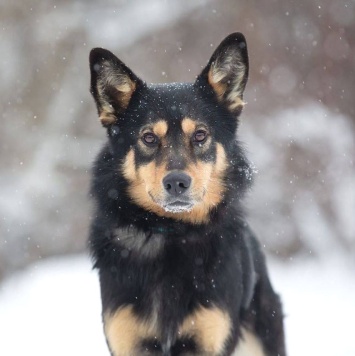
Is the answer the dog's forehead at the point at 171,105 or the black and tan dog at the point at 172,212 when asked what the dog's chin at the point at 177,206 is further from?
the dog's forehead at the point at 171,105

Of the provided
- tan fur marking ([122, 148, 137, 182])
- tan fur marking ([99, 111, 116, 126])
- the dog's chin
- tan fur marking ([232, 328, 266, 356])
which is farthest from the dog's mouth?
tan fur marking ([232, 328, 266, 356])

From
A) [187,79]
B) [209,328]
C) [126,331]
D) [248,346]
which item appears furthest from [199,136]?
[187,79]

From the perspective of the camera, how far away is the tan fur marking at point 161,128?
4.84m

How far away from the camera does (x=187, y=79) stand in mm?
12383

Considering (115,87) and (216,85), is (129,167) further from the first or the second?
(216,85)

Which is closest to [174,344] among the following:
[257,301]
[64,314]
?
[257,301]

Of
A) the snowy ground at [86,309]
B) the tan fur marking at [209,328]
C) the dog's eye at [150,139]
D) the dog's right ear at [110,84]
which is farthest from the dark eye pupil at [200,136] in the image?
the snowy ground at [86,309]

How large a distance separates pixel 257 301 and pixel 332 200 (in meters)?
6.72

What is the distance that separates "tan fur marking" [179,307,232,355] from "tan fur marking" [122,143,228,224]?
26.8 inches

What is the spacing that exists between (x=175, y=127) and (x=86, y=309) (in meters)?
4.77

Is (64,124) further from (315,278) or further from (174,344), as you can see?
(174,344)

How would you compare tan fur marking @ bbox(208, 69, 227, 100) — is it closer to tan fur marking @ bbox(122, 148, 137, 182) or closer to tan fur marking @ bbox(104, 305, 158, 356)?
tan fur marking @ bbox(122, 148, 137, 182)

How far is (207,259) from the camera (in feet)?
16.3

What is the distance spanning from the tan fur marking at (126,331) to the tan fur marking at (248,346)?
0.83 m
